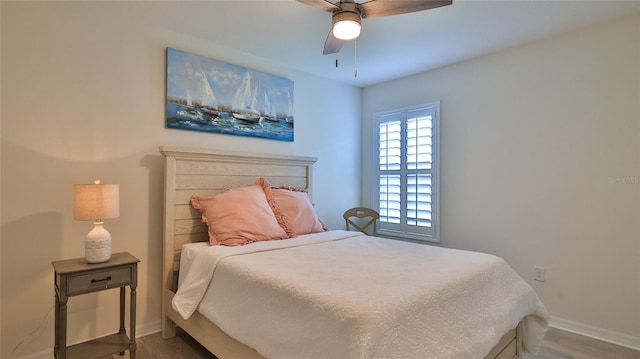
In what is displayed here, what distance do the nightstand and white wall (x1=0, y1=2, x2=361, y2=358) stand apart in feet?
0.84

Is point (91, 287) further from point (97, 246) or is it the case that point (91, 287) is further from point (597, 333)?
point (597, 333)

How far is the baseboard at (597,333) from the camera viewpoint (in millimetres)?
2512

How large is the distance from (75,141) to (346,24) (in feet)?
6.66

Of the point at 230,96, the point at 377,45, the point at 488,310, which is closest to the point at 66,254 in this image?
the point at 230,96

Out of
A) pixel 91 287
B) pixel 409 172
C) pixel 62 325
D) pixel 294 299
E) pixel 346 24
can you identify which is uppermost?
pixel 346 24

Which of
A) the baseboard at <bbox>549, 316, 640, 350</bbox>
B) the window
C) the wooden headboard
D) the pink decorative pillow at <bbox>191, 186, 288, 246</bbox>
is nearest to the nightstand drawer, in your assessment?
the wooden headboard

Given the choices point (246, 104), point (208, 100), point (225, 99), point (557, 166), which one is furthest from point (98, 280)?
point (557, 166)

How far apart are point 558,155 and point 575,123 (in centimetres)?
28

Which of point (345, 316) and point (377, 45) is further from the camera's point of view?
point (377, 45)

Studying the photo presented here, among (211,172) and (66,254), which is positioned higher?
(211,172)

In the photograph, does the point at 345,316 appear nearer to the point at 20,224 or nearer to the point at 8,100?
the point at 20,224

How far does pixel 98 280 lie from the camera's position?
6.81 feet

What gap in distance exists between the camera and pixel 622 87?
2578mm

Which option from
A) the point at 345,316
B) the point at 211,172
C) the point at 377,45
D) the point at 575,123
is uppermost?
the point at 377,45
